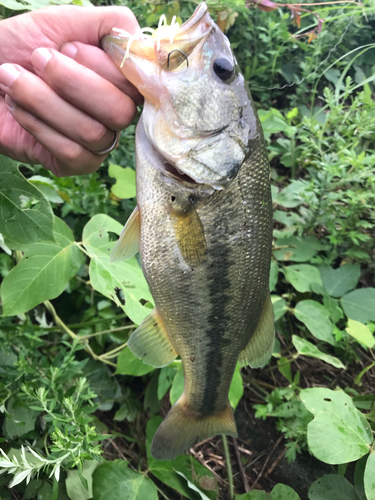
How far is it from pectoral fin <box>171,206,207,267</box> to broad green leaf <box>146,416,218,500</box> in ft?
3.46

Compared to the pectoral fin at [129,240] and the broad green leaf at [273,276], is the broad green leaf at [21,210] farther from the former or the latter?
the broad green leaf at [273,276]

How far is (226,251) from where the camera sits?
0.95m

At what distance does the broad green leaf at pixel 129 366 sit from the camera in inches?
55.8

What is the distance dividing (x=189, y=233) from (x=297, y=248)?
51.6 inches

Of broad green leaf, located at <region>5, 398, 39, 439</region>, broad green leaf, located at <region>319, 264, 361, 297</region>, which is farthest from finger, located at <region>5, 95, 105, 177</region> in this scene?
broad green leaf, located at <region>319, 264, 361, 297</region>

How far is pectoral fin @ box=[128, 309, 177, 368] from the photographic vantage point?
108cm

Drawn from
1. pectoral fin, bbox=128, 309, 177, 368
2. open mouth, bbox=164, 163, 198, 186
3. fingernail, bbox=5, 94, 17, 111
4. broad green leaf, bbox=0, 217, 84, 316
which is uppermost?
fingernail, bbox=5, 94, 17, 111

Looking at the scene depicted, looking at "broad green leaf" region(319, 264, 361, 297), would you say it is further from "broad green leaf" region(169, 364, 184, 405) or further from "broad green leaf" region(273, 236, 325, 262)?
"broad green leaf" region(169, 364, 184, 405)

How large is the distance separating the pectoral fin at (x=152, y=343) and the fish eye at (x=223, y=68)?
749 millimetres

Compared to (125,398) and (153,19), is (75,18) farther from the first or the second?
(125,398)

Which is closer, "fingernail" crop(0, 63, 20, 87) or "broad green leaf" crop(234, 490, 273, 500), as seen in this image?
"fingernail" crop(0, 63, 20, 87)

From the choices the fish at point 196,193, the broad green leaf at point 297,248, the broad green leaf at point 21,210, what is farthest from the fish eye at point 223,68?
the broad green leaf at point 297,248

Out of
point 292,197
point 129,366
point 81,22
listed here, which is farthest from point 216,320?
point 292,197

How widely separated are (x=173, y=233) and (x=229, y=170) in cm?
24
